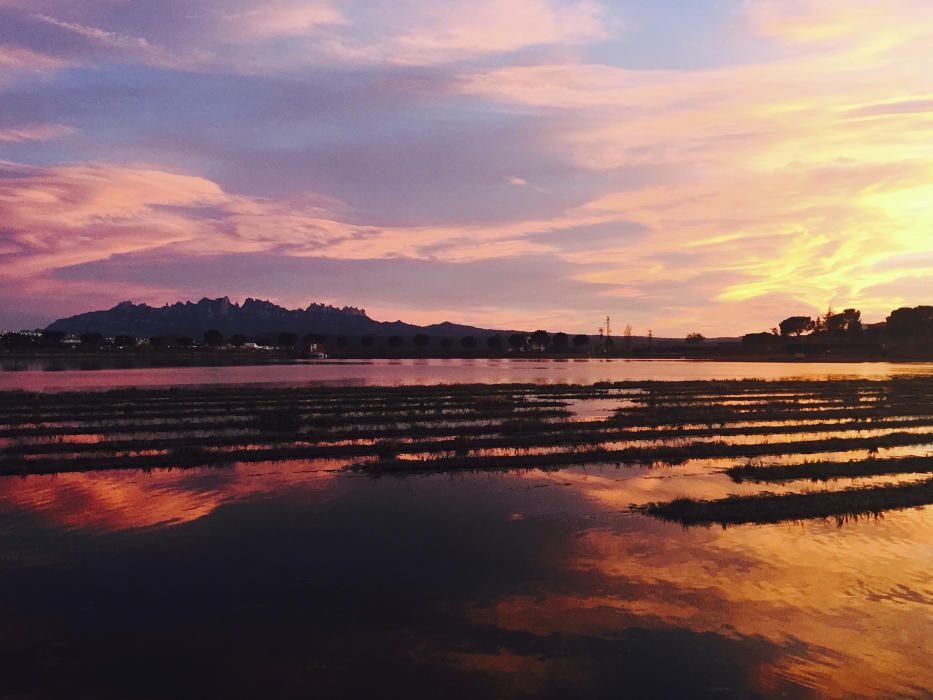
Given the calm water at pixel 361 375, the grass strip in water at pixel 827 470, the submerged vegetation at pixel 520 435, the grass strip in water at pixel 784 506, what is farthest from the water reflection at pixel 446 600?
the calm water at pixel 361 375

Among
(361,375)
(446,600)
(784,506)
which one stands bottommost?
(446,600)

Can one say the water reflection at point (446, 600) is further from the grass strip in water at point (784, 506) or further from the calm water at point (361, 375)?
the calm water at point (361, 375)

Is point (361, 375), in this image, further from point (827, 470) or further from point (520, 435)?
point (827, 470)

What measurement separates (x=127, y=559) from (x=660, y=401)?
139 ft

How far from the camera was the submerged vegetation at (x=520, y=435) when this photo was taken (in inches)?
894

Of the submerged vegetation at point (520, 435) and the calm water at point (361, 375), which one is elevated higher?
the calm water at point (361, 375)

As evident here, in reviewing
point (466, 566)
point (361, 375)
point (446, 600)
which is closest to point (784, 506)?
point (466, 566)

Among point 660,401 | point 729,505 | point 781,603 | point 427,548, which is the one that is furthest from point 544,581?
point 660,401

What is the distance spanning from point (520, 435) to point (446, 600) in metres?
20.3

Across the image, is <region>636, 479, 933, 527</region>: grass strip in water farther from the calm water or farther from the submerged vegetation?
the calm water

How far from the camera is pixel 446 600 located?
12047 mm

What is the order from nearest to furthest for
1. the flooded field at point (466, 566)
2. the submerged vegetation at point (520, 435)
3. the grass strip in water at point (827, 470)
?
the flooded field at point (466, 566) → the grass strip in water at point (827, 470) → the submerged vegetation at point (520, 435)

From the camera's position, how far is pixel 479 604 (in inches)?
467

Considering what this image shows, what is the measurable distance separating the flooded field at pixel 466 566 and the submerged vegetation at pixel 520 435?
0.22m
